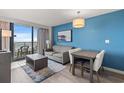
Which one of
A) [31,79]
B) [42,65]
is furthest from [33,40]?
[31,79]

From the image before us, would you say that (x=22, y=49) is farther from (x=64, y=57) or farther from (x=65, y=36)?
(x=64, y=57)

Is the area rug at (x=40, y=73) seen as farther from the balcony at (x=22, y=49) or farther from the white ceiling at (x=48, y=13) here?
the balcony at (x=22, y=49)

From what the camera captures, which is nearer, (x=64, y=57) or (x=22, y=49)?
(x=64, y=57)

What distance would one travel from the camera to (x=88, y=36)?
391 centimetres

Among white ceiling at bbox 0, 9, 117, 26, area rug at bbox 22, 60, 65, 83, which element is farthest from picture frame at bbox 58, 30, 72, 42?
area rug at bbox 22, 60, 65, 83

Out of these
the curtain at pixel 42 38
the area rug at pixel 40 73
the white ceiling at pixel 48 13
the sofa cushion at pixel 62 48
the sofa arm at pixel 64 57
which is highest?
the white ceiling at pixel 48 13

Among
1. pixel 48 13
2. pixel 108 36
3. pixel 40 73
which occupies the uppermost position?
pixel 48 13

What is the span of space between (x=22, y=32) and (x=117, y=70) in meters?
5.17

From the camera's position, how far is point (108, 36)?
324 cm

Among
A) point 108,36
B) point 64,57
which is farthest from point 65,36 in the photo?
point 108,36

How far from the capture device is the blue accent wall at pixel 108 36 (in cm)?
296

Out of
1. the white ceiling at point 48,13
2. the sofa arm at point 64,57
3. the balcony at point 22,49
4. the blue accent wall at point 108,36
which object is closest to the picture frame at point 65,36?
the blue accent wall at point 108,36

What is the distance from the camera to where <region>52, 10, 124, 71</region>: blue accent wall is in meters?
2.96
